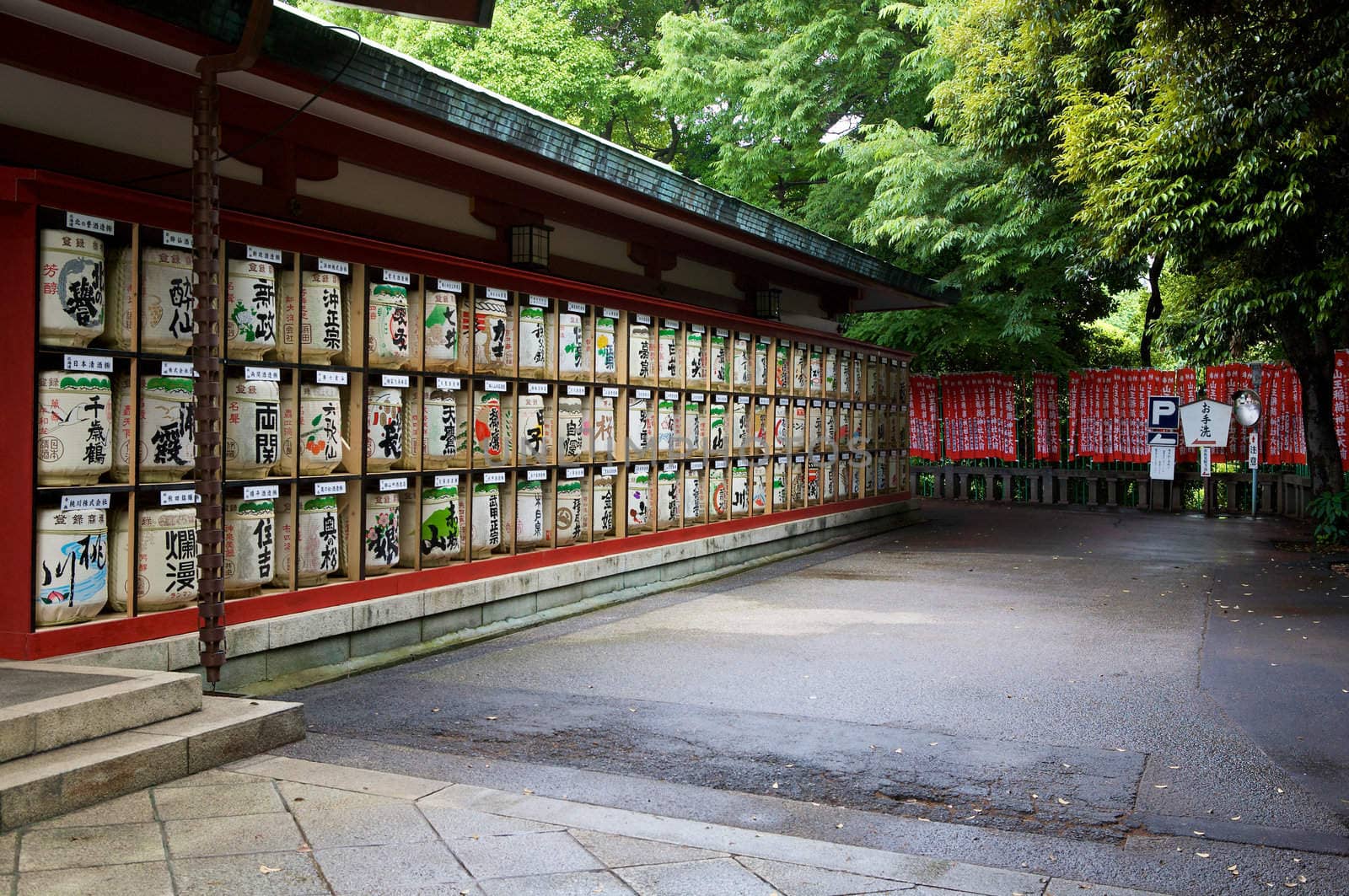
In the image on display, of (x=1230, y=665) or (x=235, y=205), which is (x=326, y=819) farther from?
(x=1230, y=665)

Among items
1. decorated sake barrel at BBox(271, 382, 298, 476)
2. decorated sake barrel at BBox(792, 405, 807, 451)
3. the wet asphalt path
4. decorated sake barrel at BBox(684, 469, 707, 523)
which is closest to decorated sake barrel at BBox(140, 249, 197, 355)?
decorated sake barrel at BBox(271, 382, 298, 476)

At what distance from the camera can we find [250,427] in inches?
249

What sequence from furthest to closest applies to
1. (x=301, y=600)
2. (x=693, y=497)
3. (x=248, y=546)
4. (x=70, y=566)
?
(x=693, y=497) → (x=301, y=600) → (x=248, y=546) → (x=70, y=566)

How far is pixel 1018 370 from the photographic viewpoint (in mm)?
21781

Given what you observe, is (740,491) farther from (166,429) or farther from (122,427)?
(122,427)

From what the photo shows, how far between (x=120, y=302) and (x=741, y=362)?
736cm

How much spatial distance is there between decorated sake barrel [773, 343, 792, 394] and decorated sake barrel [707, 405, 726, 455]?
1.38 m

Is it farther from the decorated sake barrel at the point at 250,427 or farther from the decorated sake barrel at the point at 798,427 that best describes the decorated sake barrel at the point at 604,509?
the decorated sake barrel at the point at 798,427

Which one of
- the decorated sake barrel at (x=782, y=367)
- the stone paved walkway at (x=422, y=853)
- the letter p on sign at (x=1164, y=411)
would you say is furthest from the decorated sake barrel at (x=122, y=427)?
the letter p on sign at (x=1164, y=411)

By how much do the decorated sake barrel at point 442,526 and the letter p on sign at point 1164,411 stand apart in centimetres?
1431

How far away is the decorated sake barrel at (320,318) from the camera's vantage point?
6.70 meters

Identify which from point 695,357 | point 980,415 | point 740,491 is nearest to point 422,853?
point 695,357

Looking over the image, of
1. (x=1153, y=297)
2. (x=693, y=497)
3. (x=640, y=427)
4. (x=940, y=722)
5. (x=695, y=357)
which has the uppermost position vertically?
(x=1153, y=297)

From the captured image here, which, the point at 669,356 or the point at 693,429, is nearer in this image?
the point at 669,356
